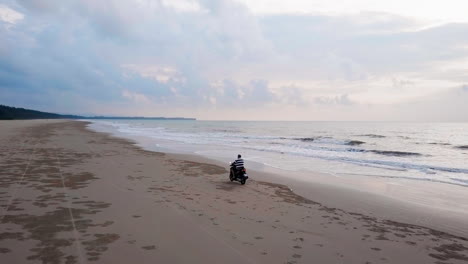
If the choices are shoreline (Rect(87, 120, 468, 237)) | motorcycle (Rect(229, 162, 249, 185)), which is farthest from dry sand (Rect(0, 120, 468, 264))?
motorcycle (Rect(229, 162, 249, 185))

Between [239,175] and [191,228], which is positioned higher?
[239,175]

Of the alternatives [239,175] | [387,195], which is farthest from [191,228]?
[387,195]

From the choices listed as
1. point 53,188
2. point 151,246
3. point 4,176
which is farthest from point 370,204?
point 4,176

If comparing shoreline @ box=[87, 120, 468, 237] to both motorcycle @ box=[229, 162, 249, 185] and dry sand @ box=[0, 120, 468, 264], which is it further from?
motorcycle @ box=[229, 162, 249, 185]

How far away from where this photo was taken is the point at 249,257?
5.43 meters

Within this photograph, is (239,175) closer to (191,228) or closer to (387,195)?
(387,195)

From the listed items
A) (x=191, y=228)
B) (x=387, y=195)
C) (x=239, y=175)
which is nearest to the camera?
(x=191, y=228)

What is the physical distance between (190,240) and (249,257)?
1316 mm

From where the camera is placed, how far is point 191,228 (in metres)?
6.83

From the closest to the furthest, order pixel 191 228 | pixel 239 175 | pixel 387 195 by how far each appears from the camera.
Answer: pixel 191 228, pixel 387 195, pixel 239 175

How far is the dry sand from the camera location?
214 inches

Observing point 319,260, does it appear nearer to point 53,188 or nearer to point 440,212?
point 440,212

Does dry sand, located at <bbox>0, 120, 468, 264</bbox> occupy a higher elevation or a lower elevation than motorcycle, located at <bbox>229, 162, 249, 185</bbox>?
lower

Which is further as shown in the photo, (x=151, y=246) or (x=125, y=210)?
(x=125, y=210)
